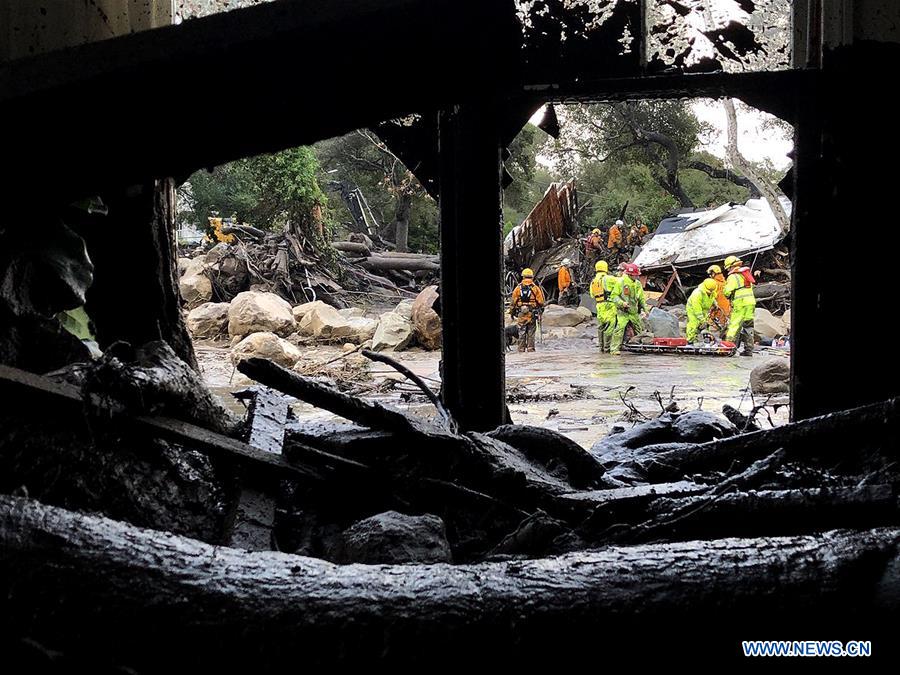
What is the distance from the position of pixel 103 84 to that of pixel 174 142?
0.11m

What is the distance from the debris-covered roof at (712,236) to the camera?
22266 mm

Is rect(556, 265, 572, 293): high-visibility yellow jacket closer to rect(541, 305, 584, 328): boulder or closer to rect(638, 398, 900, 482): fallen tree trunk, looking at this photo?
rect(541, 305, 584, 328): boulder

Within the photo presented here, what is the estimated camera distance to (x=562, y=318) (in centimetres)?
2102

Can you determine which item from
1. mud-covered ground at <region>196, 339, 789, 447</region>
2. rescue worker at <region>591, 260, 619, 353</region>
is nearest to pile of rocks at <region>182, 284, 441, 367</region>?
mud-covered ground at <region>196, 339, 789, 447</region>

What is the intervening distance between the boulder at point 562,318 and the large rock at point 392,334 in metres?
5.47

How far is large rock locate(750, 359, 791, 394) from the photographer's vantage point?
10273mm

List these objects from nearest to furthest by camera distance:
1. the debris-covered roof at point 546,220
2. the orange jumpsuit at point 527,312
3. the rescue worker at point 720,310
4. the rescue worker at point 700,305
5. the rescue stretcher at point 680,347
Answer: the rescue stretcher at point 680,347 → the rescue worker at point 700,305 → the orange jumpsuit at point 527,312 → the rescue worker at point 720,310 → the debris-covered roof at point 546,220

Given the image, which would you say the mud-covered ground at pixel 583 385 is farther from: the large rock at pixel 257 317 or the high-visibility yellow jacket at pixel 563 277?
the high-visibility yellow jacket at pixel 563 277

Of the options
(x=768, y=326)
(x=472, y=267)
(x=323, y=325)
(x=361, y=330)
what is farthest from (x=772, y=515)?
(x=768, y=326)

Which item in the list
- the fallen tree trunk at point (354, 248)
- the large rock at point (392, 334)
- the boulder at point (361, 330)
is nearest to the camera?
the large rock at point (392, 334)

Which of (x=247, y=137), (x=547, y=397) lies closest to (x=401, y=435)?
(x=247, y=137)

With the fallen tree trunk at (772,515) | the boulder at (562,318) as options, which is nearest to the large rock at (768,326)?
the boulder at (562,318)

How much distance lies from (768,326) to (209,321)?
42.2 feet

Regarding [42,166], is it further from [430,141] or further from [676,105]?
[676,105]
